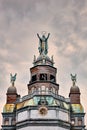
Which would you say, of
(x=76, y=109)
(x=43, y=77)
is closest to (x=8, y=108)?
(x=43, y=77)

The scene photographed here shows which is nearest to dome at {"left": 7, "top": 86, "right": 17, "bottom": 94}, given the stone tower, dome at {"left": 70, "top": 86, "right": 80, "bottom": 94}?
the stone tower

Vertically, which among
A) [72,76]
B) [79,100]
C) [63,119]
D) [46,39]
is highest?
[46,39]

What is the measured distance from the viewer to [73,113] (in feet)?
323

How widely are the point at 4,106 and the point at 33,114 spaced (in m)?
13.1

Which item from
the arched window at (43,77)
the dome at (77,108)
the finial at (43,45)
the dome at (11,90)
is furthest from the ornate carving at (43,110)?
the finial at (43,45)

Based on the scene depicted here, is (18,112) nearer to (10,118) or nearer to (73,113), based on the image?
(10,118)

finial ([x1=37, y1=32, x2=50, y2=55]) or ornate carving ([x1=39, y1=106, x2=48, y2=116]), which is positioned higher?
finial ([x1=37, y1=32, x2=50, y2=55])

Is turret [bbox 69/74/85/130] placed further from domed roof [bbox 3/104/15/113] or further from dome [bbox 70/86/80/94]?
domed roof [bbox 3/104/15/113]

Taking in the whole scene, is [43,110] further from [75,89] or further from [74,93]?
[75,89]

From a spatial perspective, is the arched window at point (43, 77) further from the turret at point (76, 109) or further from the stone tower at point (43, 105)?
the turret at point (76, 109)

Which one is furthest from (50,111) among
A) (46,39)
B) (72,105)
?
(46,39)

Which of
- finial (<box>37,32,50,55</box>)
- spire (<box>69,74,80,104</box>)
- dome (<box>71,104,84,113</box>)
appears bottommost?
dome (<box>71,104,84,113</box>)

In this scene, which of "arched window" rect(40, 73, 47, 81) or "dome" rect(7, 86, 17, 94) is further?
"dome" rect(7, 86, 17, 94)

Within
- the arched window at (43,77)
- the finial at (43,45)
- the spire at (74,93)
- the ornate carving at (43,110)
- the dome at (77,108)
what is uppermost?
the finial at (43,45)
